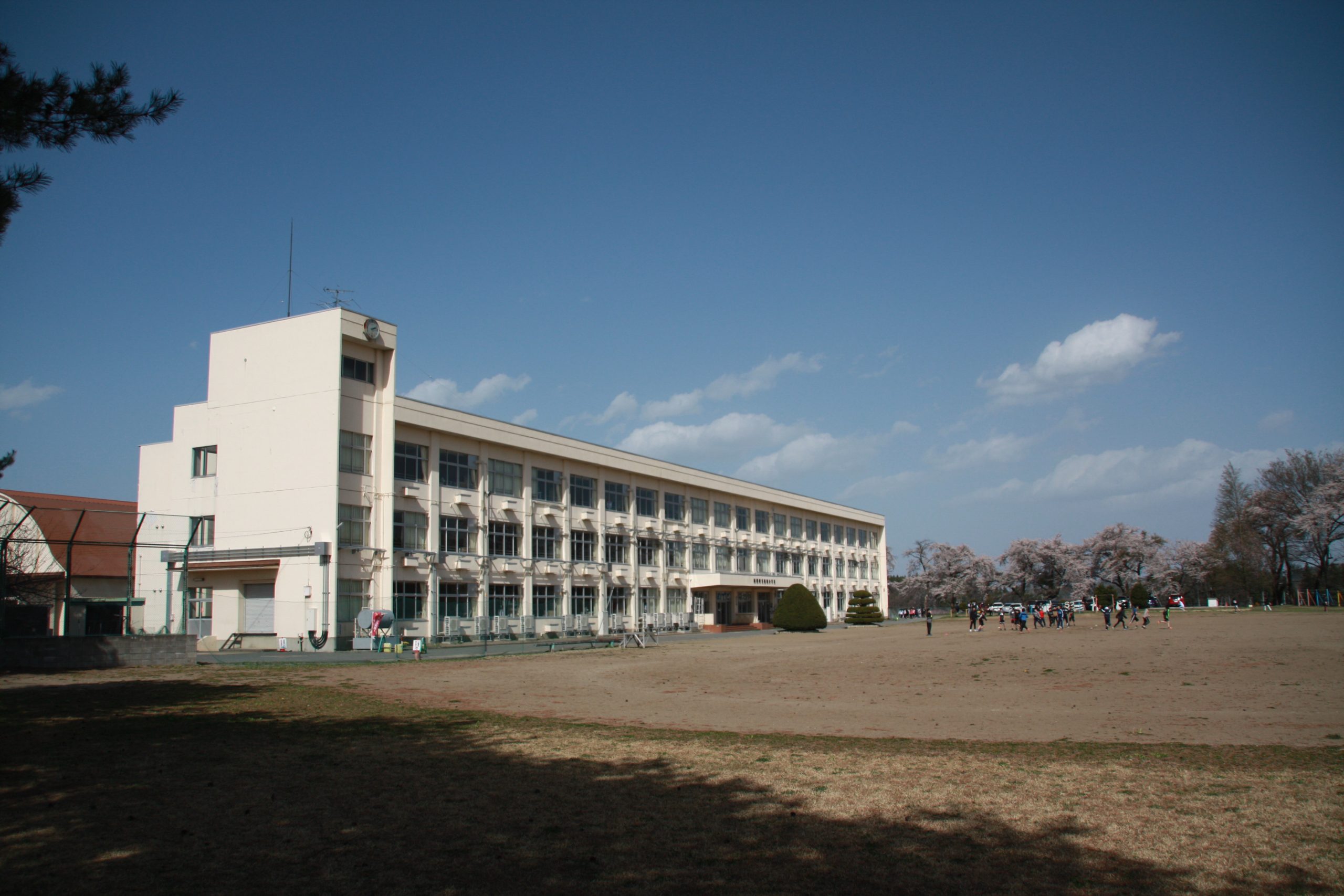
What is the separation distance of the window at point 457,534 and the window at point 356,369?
27.4ft

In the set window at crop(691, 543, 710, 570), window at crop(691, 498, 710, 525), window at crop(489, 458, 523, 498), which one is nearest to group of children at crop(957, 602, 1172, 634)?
window at crop(691, 543, 710, 570)

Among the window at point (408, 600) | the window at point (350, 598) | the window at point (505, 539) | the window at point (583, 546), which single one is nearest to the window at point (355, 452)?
the window at point (350, 598)

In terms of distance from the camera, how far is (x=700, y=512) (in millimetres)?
74562

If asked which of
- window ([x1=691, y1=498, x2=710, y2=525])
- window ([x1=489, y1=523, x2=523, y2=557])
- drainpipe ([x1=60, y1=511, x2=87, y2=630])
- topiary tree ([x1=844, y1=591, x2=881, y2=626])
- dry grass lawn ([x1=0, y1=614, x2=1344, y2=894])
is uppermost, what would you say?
window ([x1=691, y1=498, x2=710, y2=525])

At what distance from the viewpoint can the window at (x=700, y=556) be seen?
72.4m

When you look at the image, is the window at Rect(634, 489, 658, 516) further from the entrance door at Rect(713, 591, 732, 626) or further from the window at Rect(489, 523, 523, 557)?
the window at Rect(489, 523, 523, 557)

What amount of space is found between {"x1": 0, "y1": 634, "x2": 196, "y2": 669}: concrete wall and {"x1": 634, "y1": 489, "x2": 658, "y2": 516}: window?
40425mm

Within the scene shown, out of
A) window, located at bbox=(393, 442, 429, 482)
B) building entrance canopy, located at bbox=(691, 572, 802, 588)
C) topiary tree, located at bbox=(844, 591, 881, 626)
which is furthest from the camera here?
topiary tree, located at bbox=(844, 591, 881, 626)

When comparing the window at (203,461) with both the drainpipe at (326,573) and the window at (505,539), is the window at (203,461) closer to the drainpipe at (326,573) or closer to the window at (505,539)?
the drainpipe at (326,573)

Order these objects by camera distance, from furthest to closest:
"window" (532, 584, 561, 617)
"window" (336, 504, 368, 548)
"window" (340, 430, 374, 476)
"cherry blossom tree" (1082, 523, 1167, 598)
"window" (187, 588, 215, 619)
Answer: "cherry blossom tree" (1082, 523, 1167, 598)
"window" (532, 584, 561, 617)
"window" (187, 588, 215, 619)
"window" (340, 430, 374, 476)
"window" (336, 504, 368, 548)

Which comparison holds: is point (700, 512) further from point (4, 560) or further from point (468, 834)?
point (468, 834)

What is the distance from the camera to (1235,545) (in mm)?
86375

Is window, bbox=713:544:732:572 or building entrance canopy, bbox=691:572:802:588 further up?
window, bbox=713:544:732:572

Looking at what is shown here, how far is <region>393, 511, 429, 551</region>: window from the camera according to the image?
1828 inches
